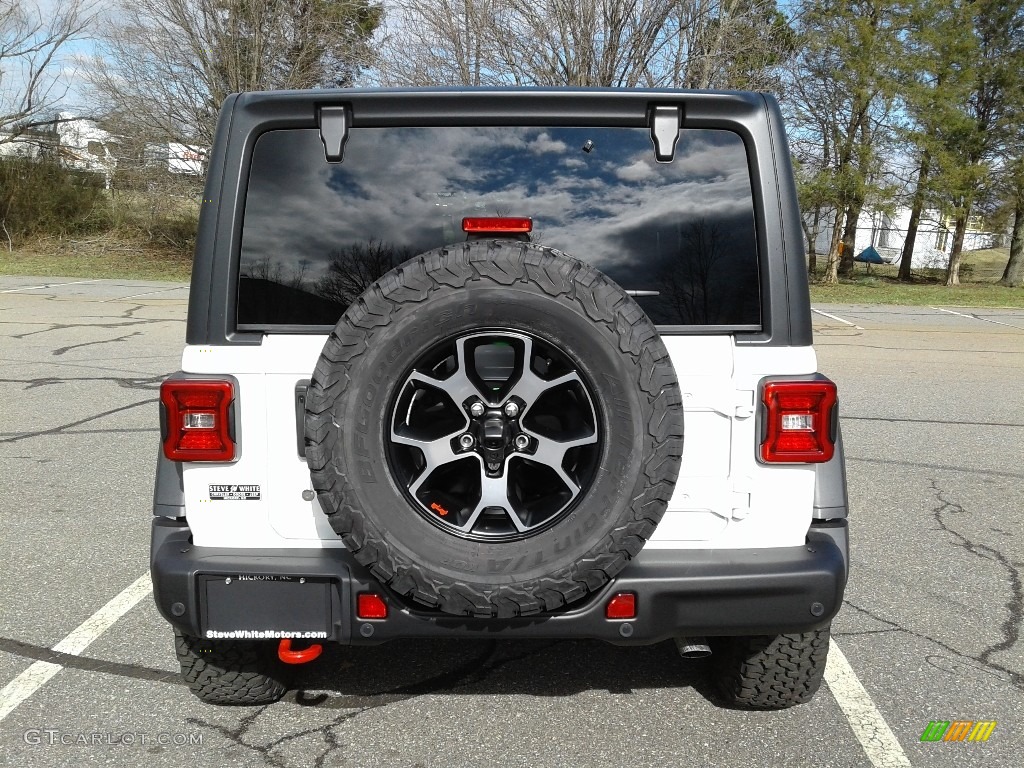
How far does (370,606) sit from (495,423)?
66cm

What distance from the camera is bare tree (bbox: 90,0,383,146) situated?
25.7m

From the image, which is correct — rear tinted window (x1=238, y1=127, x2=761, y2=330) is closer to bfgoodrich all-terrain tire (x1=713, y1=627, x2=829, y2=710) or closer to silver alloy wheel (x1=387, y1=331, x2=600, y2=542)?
silver alloy wheel (x1=387, y1=331, x2=600, y2=542)

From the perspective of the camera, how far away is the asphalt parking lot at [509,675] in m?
3.05

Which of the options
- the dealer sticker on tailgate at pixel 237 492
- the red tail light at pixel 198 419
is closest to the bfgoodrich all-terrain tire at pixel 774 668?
the dealer sticker on tailgate at pixel 237 492

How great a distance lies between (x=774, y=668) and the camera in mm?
3160

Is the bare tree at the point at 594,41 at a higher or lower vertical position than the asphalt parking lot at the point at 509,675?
higher

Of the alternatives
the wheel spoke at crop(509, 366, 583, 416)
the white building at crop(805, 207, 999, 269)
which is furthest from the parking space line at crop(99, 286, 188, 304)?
the white building at crop(805, 207, 999, 269)

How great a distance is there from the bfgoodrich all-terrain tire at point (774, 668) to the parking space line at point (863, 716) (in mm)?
188

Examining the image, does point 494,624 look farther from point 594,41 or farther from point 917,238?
point 917,238

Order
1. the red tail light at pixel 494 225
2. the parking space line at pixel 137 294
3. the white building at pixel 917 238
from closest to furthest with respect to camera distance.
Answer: the red tail light at pixel 494 225, the parking space line at pixel 137 294, the white building at pixel 917 238

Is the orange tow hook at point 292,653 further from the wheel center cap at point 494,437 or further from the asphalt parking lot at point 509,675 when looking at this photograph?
the wheel center cap at point 494,437

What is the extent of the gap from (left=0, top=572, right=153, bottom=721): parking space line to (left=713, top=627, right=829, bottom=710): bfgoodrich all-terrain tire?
2438mm

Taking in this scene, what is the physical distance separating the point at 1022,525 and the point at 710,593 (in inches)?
142

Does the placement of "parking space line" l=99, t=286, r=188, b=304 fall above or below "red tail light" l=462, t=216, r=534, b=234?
below
